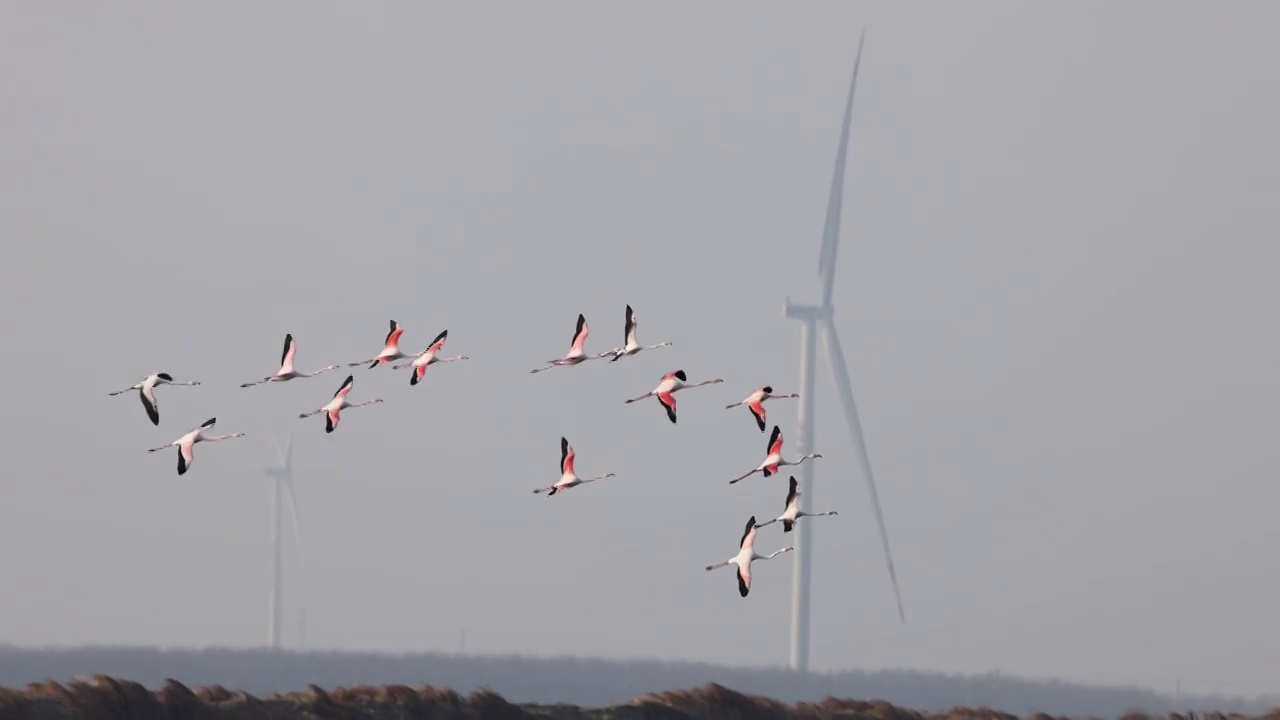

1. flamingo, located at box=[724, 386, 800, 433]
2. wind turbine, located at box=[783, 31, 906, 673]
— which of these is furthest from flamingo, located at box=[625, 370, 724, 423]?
wind turbine, located at box=[783, 31, 906, 673]

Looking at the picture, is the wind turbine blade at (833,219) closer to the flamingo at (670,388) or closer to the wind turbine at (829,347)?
the wind turbine at (829,347)

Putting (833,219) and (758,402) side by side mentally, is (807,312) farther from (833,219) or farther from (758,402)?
(758,402)

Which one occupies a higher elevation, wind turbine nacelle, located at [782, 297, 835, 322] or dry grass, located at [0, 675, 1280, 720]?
wind turbine nacelle, located at [782, 297, 835, 322]

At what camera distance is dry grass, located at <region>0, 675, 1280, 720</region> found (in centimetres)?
8394

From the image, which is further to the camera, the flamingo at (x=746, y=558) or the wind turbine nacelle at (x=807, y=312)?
the wind turbine nacelle at (x=807, y=312)

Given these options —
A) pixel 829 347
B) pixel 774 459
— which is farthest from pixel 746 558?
pixel 829 347

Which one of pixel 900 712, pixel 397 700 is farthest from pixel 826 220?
pixel 397 700

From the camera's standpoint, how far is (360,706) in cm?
8925

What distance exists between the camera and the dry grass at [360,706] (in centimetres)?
8394

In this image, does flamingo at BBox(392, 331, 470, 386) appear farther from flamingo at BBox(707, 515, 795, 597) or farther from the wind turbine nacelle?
the wind turbine nacelle

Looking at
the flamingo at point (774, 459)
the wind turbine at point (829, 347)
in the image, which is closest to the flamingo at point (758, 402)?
the flamingo at point (774, 459)

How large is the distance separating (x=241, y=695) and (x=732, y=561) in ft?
59.2

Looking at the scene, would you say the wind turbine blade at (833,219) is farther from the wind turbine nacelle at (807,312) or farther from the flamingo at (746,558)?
the flamingo at (746,558)

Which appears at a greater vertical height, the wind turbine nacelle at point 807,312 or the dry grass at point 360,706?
the wind turbine nacelle at point 807,312
